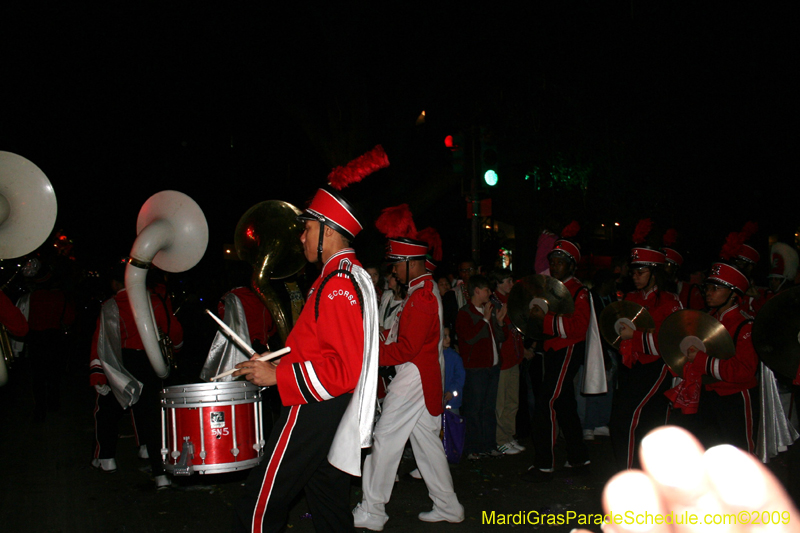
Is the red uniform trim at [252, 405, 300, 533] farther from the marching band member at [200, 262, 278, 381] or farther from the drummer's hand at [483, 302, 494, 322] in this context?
the drummer's hand at [483, 302, 494, 322]

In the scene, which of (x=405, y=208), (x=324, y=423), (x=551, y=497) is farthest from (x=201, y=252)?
(x=551, y=497)

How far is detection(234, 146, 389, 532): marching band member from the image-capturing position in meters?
2.87

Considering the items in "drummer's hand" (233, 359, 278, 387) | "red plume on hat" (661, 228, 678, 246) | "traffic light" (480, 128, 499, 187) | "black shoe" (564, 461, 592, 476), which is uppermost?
"traffic light" (480, 128, 499, 187)

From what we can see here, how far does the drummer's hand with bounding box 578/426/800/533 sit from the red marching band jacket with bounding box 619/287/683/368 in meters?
4.20

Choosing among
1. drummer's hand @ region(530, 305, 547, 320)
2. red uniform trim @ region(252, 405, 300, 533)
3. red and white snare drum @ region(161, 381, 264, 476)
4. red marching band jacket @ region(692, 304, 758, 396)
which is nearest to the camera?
red uniform trim @ region(252, 405, 300, 533)

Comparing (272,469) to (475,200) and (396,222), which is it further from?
(475,200)

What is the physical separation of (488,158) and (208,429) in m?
6.80

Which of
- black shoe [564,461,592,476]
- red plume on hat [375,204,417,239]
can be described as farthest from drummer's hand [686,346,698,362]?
red plume on hat [375,204,417,239]

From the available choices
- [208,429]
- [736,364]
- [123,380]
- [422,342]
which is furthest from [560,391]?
[123,380]

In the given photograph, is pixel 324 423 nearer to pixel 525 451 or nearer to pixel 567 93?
pixel 525 451

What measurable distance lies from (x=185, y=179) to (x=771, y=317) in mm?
21882

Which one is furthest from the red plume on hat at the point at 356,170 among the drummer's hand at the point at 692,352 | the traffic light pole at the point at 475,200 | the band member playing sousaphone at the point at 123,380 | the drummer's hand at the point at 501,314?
the traffic light pole at the point at 475,200

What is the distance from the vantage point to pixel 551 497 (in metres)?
5.37

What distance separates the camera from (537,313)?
6090 millimetres
